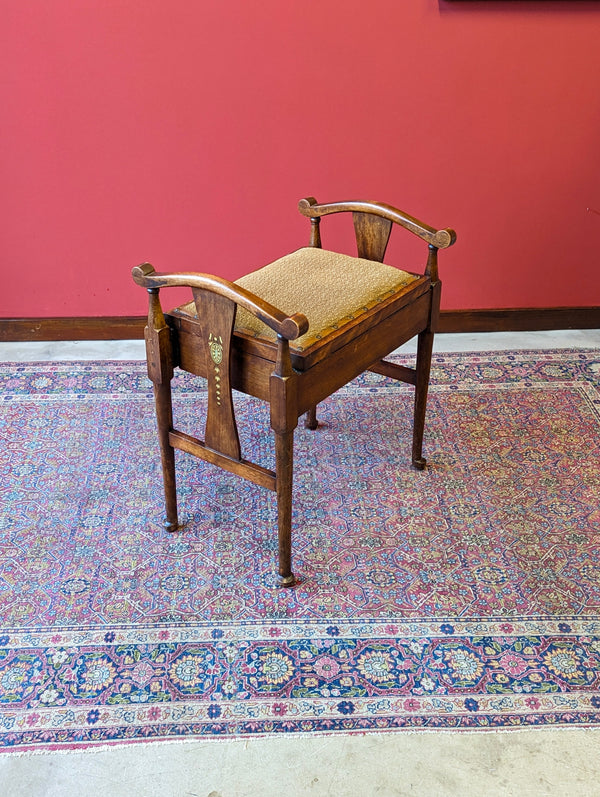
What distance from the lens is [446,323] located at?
367 centimetres

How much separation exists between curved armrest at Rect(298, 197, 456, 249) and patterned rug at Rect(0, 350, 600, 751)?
77cm

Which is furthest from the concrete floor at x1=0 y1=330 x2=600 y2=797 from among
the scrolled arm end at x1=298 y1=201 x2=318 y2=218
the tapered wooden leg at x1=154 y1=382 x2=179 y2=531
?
the scrolled arm end at x1=298 y1=201 x2=318 y2=218

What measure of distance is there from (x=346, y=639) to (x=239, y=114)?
205 centimetres

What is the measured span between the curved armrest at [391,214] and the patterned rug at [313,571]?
2.54ft

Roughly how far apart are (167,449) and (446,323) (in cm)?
166

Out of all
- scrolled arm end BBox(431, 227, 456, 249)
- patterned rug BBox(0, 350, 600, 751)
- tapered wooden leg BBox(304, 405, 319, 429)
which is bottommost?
patterned rug BBox(0, 350, 600, 751)

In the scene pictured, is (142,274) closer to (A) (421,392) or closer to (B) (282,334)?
(B) (282,334)

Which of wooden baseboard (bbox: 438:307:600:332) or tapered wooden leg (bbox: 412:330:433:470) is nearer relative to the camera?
tapered wooden leg (bbox: 412:330:433:470)

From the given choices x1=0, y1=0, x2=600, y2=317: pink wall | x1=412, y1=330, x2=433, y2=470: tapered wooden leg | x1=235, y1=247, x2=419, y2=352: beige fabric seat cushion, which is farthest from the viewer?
x1=0, y1=0, x2=600, y2=317: pink wall

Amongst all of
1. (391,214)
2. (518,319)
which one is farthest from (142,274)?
(518,319)

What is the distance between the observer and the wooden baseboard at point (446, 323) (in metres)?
3.59

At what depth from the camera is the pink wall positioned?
3.14 meters

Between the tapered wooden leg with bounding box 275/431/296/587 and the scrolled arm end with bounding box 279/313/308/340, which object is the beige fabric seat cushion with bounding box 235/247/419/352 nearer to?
the scrolled arm end with bounding box 279/313/308/340

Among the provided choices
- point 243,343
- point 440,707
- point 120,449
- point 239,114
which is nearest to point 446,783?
point 440,707
